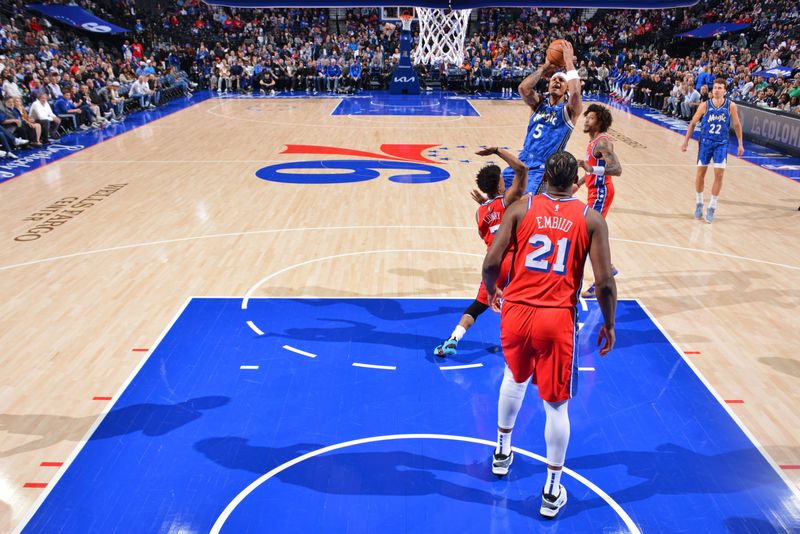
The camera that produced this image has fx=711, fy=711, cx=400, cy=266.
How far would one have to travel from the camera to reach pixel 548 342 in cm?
363

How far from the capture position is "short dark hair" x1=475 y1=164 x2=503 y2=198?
209 inches

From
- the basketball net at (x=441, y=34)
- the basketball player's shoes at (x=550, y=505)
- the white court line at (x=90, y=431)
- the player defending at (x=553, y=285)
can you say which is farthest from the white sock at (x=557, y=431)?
the basketball net at (x=441, y=34)

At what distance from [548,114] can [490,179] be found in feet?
4.09

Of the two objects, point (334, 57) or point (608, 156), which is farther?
point (334, 57)

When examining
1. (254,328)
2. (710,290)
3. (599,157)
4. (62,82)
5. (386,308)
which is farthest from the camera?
(62,82)

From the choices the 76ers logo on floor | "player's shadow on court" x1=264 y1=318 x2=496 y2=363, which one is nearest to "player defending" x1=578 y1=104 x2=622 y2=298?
"player's shadow on court" x1=264 y1=318 x2=496 y2=363

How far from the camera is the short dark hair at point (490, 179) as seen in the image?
5.30 m

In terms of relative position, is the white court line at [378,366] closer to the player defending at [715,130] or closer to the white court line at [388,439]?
the white court line at [388,439]

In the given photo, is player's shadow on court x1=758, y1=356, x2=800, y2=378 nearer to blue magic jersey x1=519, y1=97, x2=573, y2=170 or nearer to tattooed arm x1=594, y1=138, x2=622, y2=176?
tattooed arm x1=594, y1=138, x2=622, y2=176

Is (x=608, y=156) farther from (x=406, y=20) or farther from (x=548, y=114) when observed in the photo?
(x=406, y=20)

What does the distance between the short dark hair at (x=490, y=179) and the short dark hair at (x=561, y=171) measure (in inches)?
64.9

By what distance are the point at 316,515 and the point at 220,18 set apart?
3031cm

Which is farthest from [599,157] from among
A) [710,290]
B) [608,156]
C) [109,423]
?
[109,423]

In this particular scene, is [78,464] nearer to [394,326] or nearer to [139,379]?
[139,379]
